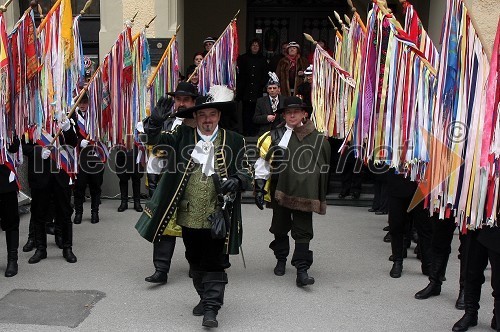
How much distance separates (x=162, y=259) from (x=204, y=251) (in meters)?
1.14

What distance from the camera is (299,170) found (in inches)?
222

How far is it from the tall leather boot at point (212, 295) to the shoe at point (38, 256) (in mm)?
2569

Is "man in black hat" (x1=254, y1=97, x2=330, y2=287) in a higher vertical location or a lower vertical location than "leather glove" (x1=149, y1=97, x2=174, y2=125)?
lower

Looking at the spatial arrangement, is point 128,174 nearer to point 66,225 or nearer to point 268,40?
point 66,225

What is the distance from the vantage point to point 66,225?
6.33 metres

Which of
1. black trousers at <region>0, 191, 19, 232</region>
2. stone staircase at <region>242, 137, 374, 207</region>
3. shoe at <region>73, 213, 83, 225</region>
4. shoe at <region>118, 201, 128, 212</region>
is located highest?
black trousers at <region>0, 191, 19, 232</region>

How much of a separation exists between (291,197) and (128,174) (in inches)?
159

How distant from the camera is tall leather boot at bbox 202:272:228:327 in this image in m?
4.50

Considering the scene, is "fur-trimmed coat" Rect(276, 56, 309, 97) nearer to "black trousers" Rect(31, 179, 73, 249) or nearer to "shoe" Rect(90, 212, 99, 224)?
"shoe" Rect(90, 212, 99, 224)

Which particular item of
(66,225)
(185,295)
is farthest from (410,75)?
(66,225)

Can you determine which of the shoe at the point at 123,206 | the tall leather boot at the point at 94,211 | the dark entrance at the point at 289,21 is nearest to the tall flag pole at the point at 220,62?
the shoe at the point at 123,206

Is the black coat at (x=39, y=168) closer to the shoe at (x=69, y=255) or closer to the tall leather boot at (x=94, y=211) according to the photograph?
the shoe at (x=69, y=255)

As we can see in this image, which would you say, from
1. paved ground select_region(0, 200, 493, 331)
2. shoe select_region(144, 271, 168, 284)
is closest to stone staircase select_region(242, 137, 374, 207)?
paved ground select_region(0, 200, 493, 331)

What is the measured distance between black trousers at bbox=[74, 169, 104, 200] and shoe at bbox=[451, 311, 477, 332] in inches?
211
